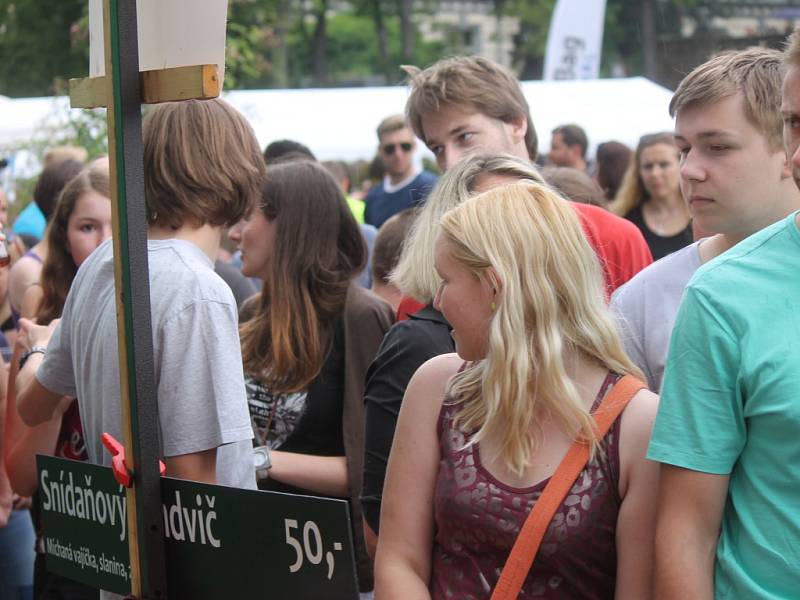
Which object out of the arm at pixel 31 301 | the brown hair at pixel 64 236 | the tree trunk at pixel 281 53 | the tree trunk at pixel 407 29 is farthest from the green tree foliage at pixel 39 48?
the brown hair at pixel 64 236

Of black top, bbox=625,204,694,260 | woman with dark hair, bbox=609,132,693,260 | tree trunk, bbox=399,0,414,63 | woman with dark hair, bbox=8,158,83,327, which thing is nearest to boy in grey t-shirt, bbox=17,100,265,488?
woman with dark hair, bbox=8,158,83,327

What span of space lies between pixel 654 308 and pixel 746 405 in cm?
79

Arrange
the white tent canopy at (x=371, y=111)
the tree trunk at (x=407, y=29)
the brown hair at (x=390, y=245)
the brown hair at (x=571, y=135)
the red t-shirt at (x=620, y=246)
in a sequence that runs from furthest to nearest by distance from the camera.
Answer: the tree trunk at (x=407, y=29), the white tent canopy at (x=371, y=111), the brown hair at (x=571, y=135), the brown hair at (x=390, y=245), the red t-shirt at (x=620, y=246)

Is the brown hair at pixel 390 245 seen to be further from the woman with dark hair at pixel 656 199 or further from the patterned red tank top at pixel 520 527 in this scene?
the woman with dark hair at pixel 656 199

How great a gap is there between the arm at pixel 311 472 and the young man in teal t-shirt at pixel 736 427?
5.00 ft

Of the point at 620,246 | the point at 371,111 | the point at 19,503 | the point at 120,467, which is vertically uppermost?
the point at 371,111

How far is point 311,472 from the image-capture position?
3264 millimetres

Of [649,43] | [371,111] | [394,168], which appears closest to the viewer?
[394,168]

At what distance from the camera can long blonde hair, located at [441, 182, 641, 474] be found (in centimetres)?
205

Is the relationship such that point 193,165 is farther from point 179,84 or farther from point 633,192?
point 633,192

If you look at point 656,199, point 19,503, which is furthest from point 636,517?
point 656,199

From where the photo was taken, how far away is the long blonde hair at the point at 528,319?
2.05 metres

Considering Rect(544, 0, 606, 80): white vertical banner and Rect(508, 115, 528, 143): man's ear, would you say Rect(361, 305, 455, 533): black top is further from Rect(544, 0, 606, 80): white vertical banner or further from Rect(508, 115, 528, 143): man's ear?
Rect(544, 0, 606, 80): white vertical banner

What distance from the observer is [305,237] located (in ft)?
11.5
